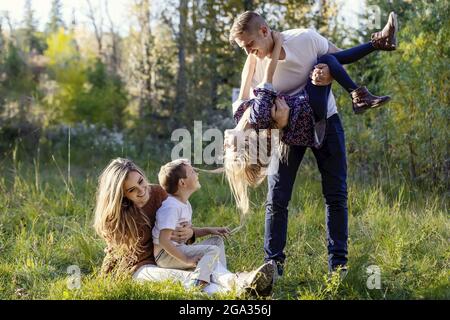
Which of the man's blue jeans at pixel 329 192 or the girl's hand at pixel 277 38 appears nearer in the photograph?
the girl's hand at pixel 277 38

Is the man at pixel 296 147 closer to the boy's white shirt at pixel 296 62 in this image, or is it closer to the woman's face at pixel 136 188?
the boy's white shirt at pixel 296 62

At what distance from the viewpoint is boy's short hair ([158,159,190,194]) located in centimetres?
348

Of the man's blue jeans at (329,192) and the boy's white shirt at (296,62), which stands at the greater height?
the boy's white shirt at (296,62)

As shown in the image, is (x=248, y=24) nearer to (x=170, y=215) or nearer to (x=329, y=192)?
(x=329, y=192)

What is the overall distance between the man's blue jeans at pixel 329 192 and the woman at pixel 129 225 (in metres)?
0.37

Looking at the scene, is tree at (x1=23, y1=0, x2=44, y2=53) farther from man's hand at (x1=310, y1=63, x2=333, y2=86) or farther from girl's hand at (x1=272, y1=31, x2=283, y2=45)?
man's hand at (x1=310, y1=63, x2=333, y2=86)

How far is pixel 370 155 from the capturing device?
5887mm

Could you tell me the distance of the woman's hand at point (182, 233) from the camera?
3.49 m

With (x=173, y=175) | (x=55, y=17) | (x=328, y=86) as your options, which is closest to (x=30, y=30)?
(x=55, y=17)

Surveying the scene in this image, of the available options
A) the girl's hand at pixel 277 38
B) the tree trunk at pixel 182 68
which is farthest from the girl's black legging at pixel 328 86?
the tree trunk at pixel 182 68

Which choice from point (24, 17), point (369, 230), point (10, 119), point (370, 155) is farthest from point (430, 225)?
point (24, 17)

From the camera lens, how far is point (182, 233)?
351 cm

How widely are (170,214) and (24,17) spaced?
28.6ft

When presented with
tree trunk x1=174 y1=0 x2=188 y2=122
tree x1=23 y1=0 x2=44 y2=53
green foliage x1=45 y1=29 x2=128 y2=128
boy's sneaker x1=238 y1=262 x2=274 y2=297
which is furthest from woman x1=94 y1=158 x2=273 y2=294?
tree x1=23 y1=0 x2=44 y2=53
